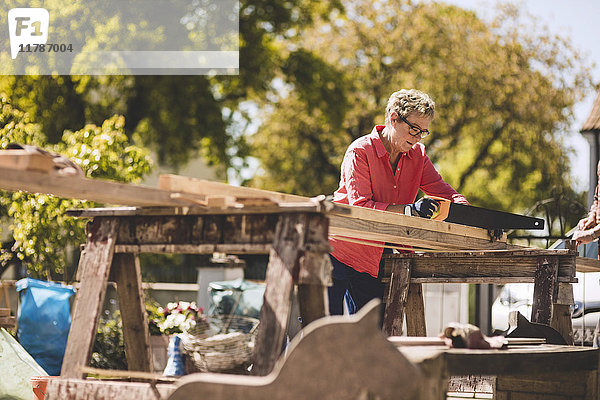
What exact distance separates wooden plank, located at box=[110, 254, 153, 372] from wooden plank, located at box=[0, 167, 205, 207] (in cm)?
54

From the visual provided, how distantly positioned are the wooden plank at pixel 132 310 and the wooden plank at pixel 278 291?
0.89 meters

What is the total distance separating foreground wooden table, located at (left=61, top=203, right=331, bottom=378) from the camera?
278cm

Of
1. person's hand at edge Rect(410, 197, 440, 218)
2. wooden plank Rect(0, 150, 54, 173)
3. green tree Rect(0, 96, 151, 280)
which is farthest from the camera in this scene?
green tree Rect(0, 96, 151, 280)

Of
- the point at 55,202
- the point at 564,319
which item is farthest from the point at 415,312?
the point at 55,202

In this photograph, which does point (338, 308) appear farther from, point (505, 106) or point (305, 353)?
point (505, 106)

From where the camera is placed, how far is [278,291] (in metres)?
2.78

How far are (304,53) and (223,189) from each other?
22266mm

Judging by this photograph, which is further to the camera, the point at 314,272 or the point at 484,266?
the point at 484,266

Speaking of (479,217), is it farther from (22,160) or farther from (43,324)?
(43,324)

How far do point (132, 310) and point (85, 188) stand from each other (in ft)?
3.18

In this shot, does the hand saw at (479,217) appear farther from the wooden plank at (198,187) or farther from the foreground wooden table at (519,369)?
the wooden plank at (198,187)

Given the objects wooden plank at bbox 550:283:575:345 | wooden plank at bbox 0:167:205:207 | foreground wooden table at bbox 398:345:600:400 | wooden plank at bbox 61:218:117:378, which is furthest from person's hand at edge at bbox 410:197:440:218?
wooden plank at bbox 61:218:117:378

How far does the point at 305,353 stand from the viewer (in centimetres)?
238

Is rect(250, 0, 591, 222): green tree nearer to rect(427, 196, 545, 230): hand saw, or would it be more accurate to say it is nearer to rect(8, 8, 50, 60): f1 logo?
rect(8, 8, 50, 60): f1 logo
